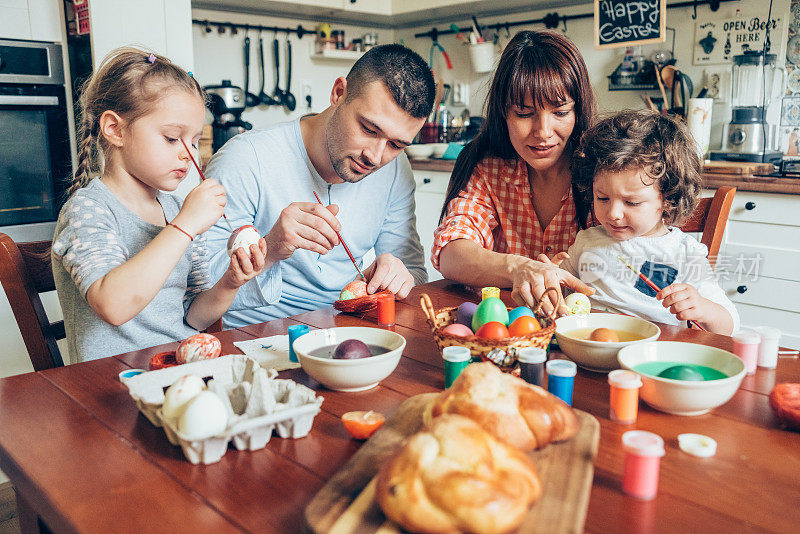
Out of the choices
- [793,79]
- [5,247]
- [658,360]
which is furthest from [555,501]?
→ [793,79]

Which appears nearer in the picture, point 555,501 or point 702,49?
point 555,501

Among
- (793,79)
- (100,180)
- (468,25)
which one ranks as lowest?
(100,180)

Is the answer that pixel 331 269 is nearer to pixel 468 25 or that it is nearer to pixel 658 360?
pixel 658 360

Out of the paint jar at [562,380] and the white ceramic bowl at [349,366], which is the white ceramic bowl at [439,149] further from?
the paint jar at [562,380]

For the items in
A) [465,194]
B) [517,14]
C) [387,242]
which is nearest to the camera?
[465,194]

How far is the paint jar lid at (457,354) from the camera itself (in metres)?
0.97

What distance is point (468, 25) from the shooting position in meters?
4.32

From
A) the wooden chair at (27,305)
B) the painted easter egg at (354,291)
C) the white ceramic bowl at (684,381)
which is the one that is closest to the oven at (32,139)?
the wooden chair at (27,305)

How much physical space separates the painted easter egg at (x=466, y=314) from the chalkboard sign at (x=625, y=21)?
1.89 m

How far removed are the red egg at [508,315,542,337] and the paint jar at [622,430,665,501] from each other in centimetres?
34

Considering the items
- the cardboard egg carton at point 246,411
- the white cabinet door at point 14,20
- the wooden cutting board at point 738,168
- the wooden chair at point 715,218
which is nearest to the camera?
the cardboard egg carton at point 246,411

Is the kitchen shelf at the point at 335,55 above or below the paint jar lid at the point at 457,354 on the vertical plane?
above

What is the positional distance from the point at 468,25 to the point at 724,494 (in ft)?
13.3

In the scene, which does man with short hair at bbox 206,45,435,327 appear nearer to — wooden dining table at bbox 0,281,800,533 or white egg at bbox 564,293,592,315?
white egg at bbox 564,293,592,315
